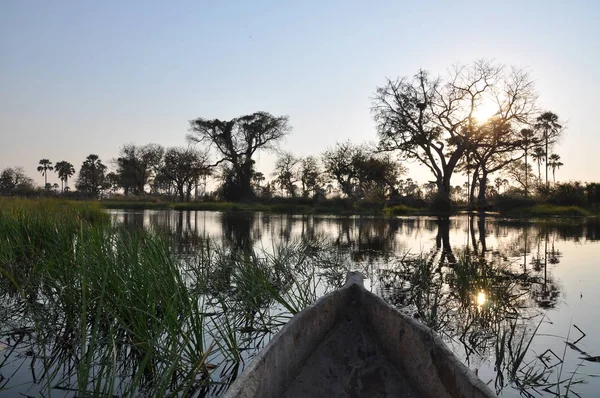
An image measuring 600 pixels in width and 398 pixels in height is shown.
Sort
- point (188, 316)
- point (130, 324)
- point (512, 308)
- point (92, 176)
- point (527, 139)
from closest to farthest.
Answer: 1. point (130, 324)
2. point (188, 316)
3. point (512, 308)
4. point (527, 139)
5. point (92, 176)

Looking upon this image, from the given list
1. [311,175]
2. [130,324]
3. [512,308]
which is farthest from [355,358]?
[311,175]

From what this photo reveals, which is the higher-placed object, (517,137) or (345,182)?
(517,137)

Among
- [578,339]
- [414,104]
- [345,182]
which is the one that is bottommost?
[578,339]

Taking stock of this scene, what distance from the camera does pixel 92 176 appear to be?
72.8m

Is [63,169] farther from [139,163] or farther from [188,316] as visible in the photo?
[188,316]

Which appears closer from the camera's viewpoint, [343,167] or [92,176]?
[343,167]

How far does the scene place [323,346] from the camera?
3.01 m

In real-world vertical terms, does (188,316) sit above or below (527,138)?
below

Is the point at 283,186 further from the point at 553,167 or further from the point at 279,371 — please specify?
the point at 279,371

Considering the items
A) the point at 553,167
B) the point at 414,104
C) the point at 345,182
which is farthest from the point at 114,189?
the point at 553,167

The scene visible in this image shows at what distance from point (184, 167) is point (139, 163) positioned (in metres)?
10.1

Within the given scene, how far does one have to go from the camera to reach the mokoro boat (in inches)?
92.8

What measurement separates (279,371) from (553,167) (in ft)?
244

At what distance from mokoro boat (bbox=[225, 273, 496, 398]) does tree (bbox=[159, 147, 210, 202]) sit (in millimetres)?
48389
